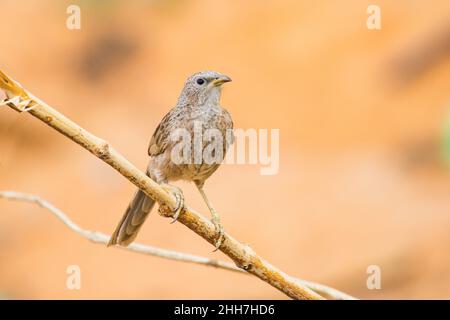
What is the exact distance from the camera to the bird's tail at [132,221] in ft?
12.6

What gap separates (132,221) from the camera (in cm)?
389

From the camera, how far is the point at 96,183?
345 inches

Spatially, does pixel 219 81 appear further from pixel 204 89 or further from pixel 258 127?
pixel 258 127

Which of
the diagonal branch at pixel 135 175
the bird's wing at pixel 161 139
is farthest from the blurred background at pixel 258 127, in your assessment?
the diagonal branch at pixel 135 175

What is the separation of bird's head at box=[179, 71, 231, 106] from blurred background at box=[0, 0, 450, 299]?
318 cm

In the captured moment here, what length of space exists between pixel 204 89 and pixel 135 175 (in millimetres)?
1462

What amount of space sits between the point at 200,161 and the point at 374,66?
5776 mm

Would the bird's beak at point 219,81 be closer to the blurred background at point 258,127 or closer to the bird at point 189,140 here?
the bird at point 189,140

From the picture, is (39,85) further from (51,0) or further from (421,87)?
(421,87)

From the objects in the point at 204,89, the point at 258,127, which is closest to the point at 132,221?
the point at 204,89

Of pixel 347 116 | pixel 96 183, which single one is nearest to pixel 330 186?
pixel 347 116

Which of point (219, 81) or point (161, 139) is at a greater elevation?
point (219, 81)

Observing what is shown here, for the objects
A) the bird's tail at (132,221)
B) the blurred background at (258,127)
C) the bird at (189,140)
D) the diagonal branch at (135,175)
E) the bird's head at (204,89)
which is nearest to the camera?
the diagonal branch at (135,175)

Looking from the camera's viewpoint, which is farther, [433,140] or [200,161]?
[433,140]
